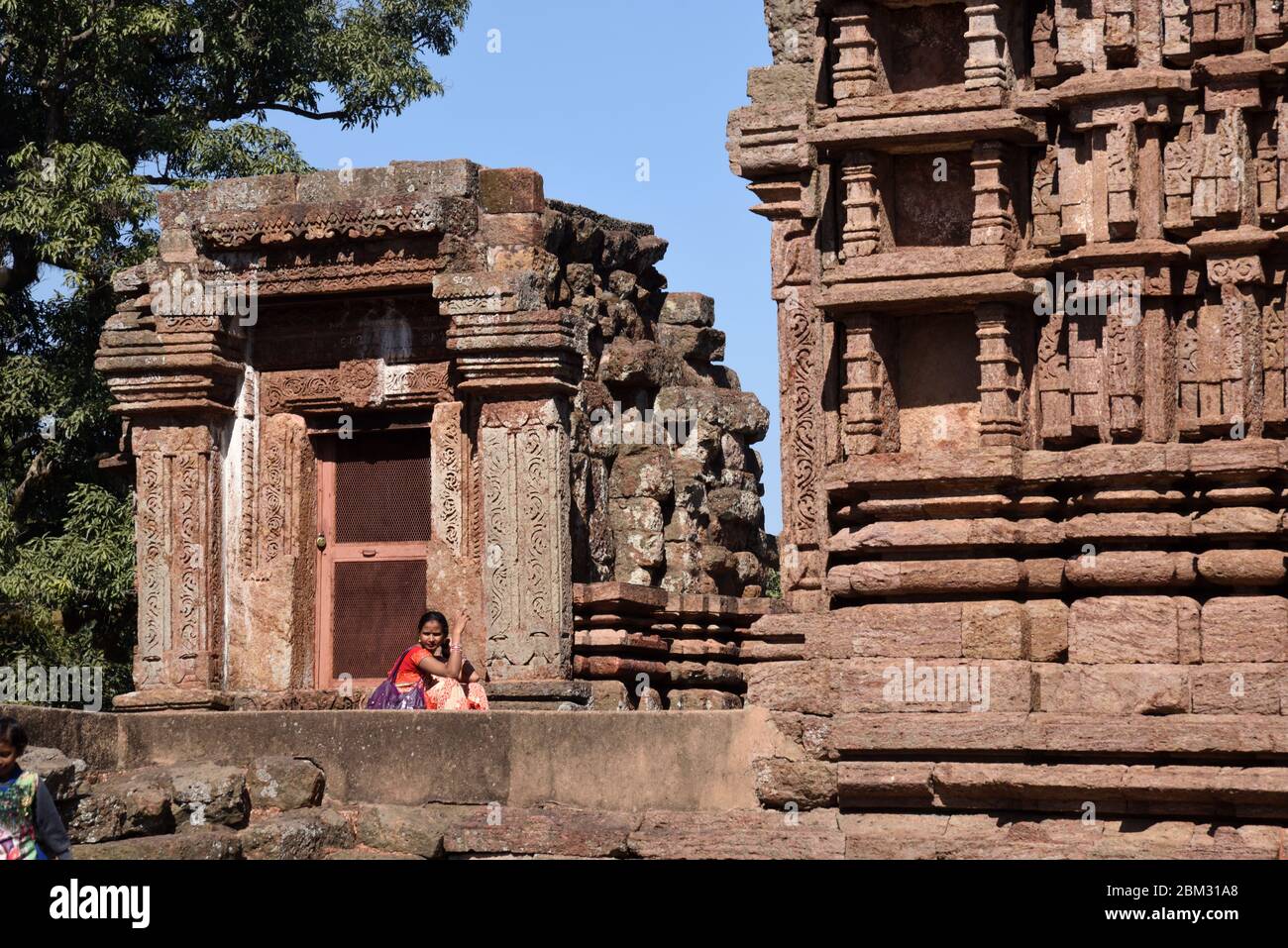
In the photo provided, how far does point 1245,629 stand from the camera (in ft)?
30.8

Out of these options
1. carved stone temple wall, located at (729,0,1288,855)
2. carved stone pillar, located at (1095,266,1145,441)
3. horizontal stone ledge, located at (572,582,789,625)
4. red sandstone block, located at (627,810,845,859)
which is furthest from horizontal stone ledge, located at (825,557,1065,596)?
horizontal stone ledge, located at (572,582,789,625)

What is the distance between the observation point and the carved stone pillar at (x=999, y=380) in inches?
394

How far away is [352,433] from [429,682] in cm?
373

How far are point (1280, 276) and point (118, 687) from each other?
15045 mm

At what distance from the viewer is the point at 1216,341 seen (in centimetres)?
970

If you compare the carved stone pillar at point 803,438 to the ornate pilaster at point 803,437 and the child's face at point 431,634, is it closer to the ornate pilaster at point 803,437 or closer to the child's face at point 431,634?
the ornate pilaster at point 803,437

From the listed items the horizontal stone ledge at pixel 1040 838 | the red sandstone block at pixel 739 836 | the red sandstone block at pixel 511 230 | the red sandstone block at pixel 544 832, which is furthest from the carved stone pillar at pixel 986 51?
the red sandstone block at pixel 511 230

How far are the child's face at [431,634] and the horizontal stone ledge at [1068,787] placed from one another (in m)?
3.84

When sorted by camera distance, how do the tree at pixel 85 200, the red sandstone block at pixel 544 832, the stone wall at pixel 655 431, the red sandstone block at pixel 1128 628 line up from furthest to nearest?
the tree at pixel 85 200 < the stone wall at pixel 655 431 < the red sandstone block at pixel 544 832 < the red sandstone block at pixel 1128 628

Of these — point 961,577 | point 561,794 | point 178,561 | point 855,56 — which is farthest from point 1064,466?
point 178,561

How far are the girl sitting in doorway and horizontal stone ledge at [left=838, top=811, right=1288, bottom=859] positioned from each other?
12.1ft

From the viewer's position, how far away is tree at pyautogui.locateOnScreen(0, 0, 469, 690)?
21.8 metres

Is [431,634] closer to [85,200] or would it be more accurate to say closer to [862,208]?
[862,208]
